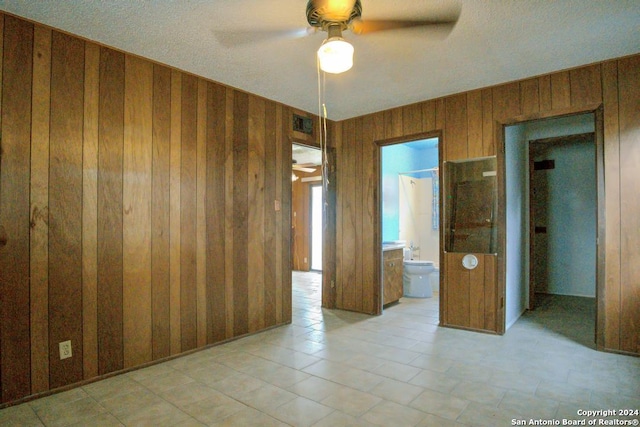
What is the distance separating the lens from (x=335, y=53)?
1759 millimetres

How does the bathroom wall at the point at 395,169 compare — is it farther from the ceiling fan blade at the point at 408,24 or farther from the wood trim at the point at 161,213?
the wood trim at the point at 161,213

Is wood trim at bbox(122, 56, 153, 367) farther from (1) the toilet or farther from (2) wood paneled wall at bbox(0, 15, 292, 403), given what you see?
(1) the toilet

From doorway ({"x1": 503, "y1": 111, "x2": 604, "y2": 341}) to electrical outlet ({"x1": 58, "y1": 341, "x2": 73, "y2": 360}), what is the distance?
4213 mm

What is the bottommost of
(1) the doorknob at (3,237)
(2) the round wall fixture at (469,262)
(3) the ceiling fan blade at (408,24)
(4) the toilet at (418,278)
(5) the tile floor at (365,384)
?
(5) the tile floor at (365,384)

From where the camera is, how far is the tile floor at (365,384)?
6.66ft

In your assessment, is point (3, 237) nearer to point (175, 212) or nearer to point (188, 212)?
point (175, 212)

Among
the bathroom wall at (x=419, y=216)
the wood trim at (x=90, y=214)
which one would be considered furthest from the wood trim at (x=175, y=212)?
the bathroom wall at (x=419, y=216)

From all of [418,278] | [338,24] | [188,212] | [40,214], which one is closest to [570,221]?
[418,278]

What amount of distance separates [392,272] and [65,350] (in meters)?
3.59

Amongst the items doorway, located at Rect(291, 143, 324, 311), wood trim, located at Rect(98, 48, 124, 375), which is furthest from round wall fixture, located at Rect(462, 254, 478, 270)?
doorway, located at Rect(291, 143, 324, 311)

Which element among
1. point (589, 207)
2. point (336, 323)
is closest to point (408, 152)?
point (589, 207)

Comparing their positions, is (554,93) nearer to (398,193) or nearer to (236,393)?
(398,193)

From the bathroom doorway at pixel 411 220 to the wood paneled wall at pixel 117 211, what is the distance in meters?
2.13

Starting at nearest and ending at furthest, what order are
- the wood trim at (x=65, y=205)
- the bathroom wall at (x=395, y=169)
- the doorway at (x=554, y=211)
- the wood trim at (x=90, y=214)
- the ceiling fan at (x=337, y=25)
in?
1. the ceiling fan at (x=337, y=25)
2. the wood trim at (x=65, y=205)
3. the wood trim at (x=90, y=214)
4. the doorway at (x=554, y=211)
5. the bathroom wall at (x=395, y=169)
